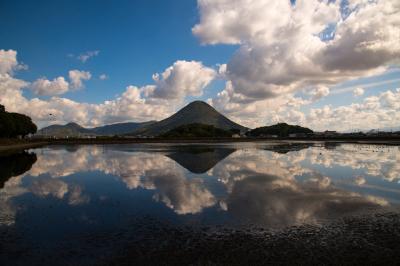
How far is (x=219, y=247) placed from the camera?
50.2ft

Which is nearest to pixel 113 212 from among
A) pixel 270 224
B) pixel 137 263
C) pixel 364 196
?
pixel 137 263

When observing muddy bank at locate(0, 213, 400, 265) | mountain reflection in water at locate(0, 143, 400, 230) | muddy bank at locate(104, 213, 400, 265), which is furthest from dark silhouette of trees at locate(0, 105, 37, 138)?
muddy bank at locate(104, 213, 400, 265)

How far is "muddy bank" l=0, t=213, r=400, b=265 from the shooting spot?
45.6 ft

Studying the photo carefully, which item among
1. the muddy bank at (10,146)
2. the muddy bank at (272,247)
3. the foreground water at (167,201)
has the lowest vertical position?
the muddy bank at (272,247)

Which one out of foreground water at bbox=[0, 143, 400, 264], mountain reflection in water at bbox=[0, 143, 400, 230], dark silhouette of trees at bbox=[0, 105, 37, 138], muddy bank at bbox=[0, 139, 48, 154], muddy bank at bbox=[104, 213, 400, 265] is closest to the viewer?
muddy bank at bbox=[104, 213, 400, 265]

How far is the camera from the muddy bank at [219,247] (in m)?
13.9

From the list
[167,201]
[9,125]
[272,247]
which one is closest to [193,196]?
[167,201]

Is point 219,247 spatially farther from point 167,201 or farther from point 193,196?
point 193,196

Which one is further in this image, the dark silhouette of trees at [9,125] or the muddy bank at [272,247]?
the dark silhouette of trees at [9,125]

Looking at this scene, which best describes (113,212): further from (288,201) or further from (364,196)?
(364,196)

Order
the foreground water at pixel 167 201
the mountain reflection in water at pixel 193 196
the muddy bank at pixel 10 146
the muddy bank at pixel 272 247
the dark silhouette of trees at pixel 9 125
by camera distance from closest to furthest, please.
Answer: the muddy bank at pixel 272 247 < the foreground water at pixel 167 201 < the mountain reflection in water at pixel 193 196 < the muddy bank at pixel 10 146 < the dark silhouette of trees at pixel 9 125

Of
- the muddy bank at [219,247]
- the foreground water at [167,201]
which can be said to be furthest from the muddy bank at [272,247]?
the foreground water at [167,201]

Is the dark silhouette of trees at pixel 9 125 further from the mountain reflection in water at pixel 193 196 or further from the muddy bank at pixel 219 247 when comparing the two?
the muddy bank at pixel 219 247

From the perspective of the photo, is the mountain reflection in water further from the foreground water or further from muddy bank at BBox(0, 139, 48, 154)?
muddy bank at BBox(0, 139, 48, 154)
